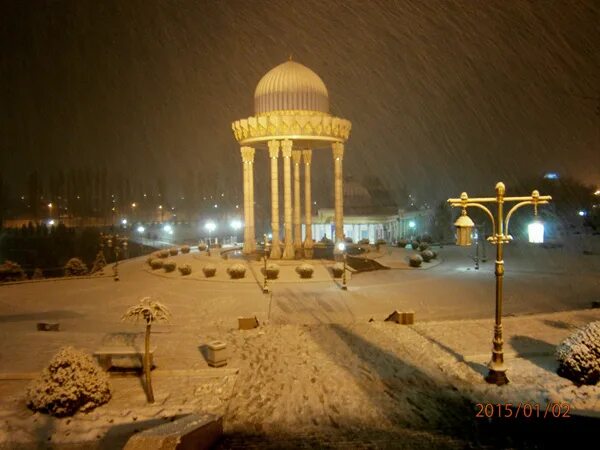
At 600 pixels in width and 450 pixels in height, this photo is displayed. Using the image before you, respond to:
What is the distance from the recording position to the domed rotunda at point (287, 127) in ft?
132

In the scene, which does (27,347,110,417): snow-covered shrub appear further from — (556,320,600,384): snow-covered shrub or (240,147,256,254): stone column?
(240,147,256,254): stone column

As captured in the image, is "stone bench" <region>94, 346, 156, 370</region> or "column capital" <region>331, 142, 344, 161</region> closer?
"stone bench" <region>94, 346, 156, 370</region>

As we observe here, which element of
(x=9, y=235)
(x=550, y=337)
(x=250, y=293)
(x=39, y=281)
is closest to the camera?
(x=550, y=337)

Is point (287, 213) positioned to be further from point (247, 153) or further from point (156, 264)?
point (156, 264)

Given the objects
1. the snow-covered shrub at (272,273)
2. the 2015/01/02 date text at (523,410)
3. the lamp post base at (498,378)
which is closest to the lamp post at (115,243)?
the snow-covered shrub at (272,273)

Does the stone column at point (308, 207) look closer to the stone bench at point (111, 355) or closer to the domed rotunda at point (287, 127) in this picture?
the domed rotunda at point (287, 127)

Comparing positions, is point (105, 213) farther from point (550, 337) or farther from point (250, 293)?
point (550, 337)

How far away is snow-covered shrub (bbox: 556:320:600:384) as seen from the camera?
1327 cm

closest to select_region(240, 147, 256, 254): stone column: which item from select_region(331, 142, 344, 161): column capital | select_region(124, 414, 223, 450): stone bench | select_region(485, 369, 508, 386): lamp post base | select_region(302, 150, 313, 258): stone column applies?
select_region(302, 150, 313, 258): stone column

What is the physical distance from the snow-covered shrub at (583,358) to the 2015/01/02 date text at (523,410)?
1.49 m

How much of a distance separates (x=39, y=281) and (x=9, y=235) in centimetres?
7079

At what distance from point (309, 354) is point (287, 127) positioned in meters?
26.1

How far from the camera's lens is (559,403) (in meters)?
12.3

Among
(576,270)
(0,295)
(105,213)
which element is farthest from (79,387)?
(105,213)
